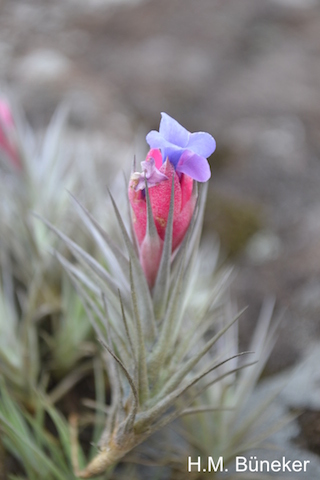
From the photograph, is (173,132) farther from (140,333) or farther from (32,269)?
(32,269)

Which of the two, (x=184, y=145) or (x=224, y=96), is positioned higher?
(x=224, y=96)

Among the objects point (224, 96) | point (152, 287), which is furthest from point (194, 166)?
point (224, 96)

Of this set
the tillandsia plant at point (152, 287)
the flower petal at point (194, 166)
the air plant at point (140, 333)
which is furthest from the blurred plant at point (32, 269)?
the flower petal at point (194, 166)

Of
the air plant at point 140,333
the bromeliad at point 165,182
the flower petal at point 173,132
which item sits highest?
the flower petal at point 173,132

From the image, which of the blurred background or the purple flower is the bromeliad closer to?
the purple flower

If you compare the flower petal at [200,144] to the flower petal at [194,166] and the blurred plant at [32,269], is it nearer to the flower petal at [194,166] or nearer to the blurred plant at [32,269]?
the flower petal at [194,166]

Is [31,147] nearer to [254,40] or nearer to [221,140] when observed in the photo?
[221,140]

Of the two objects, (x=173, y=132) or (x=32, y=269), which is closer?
(x=173, y=132)
